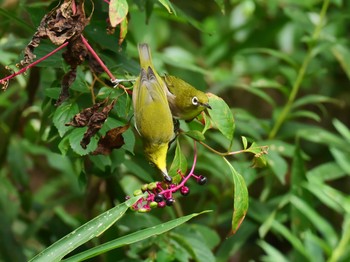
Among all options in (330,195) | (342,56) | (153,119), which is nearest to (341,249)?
(330,195)

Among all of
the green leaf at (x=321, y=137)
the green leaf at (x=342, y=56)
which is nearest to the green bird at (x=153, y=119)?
the green leaf at (x=321, y=137)

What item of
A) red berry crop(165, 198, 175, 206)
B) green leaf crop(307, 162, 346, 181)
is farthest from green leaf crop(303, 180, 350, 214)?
red berry crop(165, 198, 175, 206)

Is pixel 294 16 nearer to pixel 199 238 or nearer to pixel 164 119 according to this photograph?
pixel 199 238

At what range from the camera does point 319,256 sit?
169cm

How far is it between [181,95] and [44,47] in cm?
27

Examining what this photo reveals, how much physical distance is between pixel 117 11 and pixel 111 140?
206mm

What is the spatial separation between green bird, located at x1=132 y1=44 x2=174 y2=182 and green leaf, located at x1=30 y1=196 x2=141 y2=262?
0.11 m

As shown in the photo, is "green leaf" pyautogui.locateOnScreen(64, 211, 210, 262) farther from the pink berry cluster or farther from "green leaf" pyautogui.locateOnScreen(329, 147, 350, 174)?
"green leaf" pyautogui.locateOnScreen(329, 147, 350, 174)

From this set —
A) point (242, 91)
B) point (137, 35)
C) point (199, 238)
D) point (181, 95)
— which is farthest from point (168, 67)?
point (181, 95)

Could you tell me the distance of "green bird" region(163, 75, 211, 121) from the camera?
3.94ft

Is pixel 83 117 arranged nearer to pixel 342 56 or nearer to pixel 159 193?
pixel 159 193

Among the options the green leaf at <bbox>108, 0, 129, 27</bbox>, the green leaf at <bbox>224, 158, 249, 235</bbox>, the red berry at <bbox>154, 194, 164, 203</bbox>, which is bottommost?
the green leaf at <bbox>224, 158, 249, 235</bbox>

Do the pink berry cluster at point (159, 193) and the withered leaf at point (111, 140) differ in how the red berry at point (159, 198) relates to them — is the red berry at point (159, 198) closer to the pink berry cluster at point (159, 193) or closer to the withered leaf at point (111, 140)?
the pink berry cluster at point (159, 193)

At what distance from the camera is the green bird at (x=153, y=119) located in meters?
1.19
